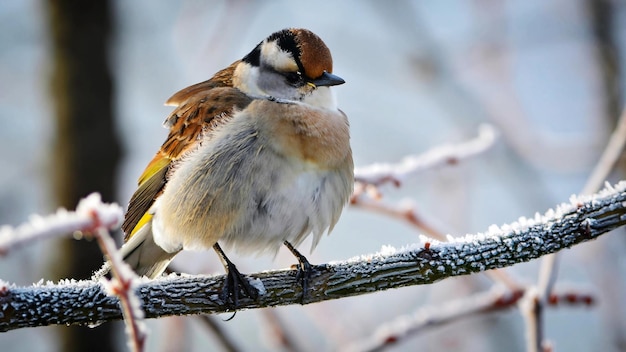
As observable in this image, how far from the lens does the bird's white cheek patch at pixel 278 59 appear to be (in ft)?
13.3

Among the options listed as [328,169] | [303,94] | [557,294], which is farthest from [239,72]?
[557,294]

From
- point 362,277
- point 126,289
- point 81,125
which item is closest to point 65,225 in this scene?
point 126,289

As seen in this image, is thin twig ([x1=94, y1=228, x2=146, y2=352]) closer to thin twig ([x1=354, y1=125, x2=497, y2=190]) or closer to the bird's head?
thin twig ([x1=354, y1=125, x2=497, y2=190])

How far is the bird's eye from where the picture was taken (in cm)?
405

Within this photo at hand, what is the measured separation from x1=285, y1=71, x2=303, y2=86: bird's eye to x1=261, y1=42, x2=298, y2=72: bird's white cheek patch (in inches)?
0.9

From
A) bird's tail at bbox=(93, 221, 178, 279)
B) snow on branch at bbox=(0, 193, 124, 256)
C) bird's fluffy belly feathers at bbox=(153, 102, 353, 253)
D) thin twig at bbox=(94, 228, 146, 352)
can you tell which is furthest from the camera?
bird's tail at bbox=(93, 221, 178, 279)

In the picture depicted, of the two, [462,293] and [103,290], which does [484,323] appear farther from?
[103,290]

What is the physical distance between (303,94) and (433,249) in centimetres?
135

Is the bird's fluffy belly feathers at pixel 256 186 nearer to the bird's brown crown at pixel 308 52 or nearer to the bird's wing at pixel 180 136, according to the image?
the bird's wing at pixel 180 136

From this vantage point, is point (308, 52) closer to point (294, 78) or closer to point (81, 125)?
point (294, 78)

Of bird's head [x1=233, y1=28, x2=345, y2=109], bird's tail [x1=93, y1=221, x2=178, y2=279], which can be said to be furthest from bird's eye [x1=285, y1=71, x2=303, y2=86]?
bird's tail [x1=93, y1=221, x2=178, y2=279]

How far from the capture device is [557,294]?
3.90 meters

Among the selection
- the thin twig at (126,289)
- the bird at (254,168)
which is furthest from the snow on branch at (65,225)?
the bird at (254,168)

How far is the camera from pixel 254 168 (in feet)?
12.0
